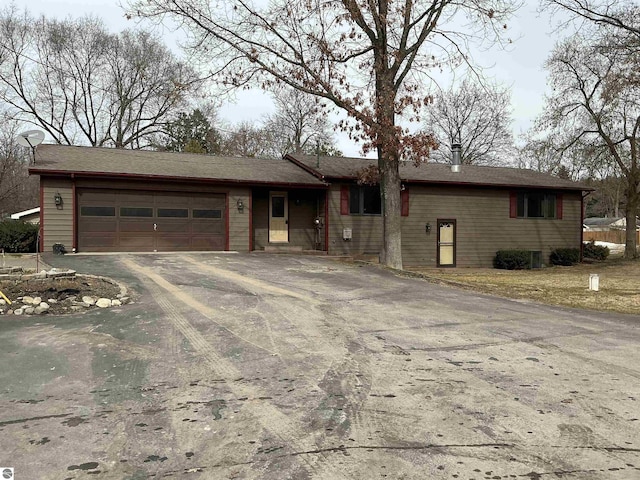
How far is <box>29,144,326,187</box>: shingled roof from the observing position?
14.9 metres

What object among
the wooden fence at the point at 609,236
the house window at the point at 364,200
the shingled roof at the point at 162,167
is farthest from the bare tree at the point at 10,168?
the wooden fence at the point at 609,236

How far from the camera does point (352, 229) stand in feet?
59.5

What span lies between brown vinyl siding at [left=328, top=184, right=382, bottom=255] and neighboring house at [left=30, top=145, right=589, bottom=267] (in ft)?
0.12

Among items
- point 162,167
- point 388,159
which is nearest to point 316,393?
point 388,159

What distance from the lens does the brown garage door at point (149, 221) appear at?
15.1 metres

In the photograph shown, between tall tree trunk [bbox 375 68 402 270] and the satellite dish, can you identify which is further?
tall tree trunk [bbox 375 68 402 270]

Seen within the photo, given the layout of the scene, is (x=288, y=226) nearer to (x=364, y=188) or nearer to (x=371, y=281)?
(x=364, y=188)

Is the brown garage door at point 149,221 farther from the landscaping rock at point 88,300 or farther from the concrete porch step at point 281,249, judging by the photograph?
the landscaping rock at point 88,300

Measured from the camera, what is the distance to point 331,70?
13.9m

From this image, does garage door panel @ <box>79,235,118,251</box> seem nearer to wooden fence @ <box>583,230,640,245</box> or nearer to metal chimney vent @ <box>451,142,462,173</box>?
metal chimney vent @ <box>451,142,462,173</box>

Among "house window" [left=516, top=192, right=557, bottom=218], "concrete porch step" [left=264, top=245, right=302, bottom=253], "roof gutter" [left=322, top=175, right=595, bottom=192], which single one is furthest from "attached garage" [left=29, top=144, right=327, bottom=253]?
"house window" [left=516, top=192, right=557, bottom=218]

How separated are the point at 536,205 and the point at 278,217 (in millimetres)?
11791

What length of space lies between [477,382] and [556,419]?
84 centimetres

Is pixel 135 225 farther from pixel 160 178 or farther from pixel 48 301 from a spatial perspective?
pixel 48 301
